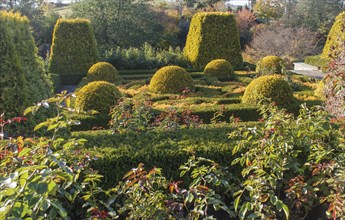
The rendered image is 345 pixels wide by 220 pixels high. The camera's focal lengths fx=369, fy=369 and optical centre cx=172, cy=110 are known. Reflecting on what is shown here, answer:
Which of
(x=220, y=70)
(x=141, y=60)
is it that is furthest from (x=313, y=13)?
(x=220, y=70)

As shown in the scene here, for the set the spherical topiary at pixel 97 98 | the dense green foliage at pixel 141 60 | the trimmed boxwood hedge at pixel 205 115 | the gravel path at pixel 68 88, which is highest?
the spherical topiary at pixel 97 98

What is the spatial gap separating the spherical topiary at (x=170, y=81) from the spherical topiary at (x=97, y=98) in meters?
2.28

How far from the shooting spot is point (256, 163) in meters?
2.88

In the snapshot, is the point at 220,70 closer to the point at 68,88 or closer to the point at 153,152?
the point at 68,88

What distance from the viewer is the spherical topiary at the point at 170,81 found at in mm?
9508

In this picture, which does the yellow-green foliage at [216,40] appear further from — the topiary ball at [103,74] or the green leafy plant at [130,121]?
the green leafy plant at [130,121]

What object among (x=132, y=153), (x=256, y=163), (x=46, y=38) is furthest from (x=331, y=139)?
(x=46, y=38)

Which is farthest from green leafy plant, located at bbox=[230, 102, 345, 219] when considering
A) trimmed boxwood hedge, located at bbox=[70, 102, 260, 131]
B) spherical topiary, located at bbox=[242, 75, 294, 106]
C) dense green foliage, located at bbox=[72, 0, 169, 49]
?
dense green foliage, located at bbox=[72, 0, 169, 49]

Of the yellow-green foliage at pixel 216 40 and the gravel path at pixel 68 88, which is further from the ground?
the yellow-green foliage at pixel 216 40

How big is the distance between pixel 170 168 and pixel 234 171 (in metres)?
0.62

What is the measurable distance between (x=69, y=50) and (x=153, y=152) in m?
11.4

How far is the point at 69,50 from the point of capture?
45.4 feet

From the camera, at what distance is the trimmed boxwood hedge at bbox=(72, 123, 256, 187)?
3.31m

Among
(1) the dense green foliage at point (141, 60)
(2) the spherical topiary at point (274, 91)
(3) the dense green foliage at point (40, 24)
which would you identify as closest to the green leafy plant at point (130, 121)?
(2) the spherical topiary at point (274, 91)
